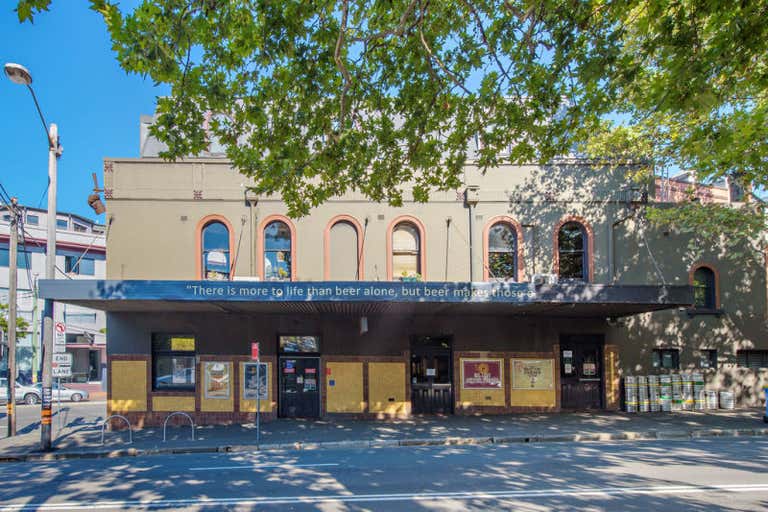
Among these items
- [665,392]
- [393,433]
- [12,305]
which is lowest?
[393,433]

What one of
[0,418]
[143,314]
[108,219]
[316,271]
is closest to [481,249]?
[316,271]

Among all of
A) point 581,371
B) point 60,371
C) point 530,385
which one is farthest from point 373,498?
point 581,371

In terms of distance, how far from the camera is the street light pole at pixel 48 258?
39.3 ft

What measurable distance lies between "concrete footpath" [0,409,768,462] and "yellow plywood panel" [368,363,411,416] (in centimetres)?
60

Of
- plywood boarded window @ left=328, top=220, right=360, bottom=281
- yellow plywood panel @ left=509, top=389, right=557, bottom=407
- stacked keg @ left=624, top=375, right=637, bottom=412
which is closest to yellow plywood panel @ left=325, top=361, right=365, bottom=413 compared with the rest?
plywood boarded window @ left=328, top=220, right=360, bottom=281

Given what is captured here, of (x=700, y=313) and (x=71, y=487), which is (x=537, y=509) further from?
(x=700, y=313)

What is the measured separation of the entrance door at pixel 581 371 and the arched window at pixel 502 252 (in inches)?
111

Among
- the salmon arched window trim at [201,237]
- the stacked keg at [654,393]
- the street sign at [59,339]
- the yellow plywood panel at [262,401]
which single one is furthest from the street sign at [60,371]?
the stacked keg at [654,393]

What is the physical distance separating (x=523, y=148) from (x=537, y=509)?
6.07 meters

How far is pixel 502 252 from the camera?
1709cm

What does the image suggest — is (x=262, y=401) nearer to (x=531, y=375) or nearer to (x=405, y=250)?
(x=405, y=250)

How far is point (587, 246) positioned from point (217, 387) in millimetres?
12810

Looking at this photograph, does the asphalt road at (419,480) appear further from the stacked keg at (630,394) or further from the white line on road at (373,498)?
the stacked keg at (630,394)

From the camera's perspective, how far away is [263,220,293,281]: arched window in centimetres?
1677
